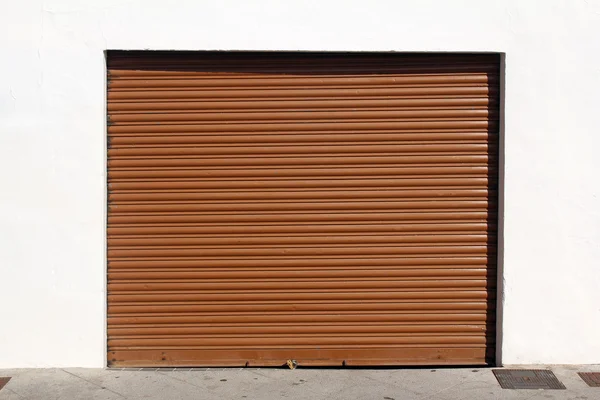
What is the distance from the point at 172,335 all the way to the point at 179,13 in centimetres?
289

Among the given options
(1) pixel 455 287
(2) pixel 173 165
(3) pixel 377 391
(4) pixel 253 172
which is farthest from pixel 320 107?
(3) pixel 377 391

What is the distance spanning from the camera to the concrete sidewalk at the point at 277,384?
7.21 meters
